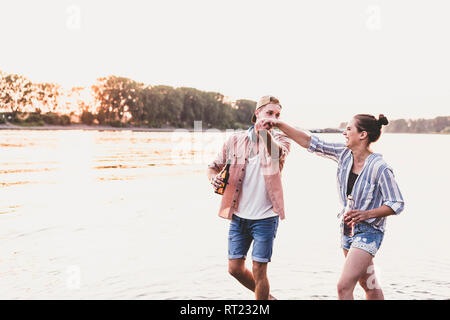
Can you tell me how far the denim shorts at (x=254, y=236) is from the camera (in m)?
4.84

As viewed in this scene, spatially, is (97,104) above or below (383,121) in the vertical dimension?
above

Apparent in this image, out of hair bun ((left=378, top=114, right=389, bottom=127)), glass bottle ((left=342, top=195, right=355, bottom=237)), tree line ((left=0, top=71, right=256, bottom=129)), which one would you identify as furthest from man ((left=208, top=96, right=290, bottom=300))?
tree line ((left=0, top=71, right=256, bottom=129))

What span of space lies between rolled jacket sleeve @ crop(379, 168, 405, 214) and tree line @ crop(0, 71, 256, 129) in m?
99.8

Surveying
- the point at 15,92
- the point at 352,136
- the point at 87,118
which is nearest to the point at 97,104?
the point at 87,118

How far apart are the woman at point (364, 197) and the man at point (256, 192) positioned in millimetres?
463

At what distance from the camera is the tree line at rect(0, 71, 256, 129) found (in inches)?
4259

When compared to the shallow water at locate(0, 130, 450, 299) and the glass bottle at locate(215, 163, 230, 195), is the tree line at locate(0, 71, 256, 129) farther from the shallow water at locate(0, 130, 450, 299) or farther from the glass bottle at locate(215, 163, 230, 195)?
the glass bottle at locate(215, 163, 230, 195)

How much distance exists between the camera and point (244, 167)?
4973 millimetres

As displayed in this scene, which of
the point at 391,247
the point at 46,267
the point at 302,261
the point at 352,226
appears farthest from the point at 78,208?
the point at 352,226

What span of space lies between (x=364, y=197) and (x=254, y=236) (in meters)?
1.20

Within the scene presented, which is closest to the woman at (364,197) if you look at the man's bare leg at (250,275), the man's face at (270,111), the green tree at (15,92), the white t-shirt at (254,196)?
the man's face at (270,111)

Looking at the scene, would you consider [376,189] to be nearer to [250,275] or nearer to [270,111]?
[270,111]

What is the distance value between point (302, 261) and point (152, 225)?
12.0 ft
